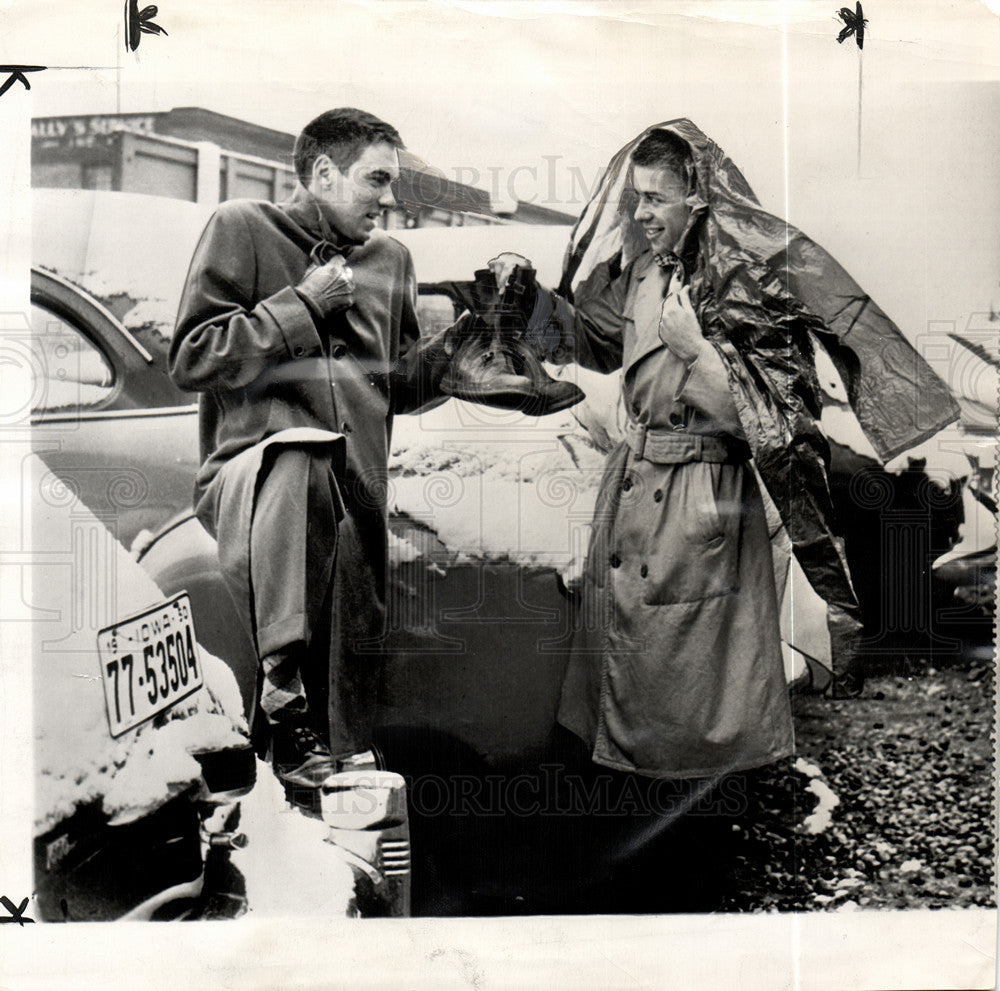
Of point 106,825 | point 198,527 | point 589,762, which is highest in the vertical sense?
point 198,527

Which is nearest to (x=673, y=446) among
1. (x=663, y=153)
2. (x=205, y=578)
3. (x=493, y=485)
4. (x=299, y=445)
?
(x=493, y=485)

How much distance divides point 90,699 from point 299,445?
84cm

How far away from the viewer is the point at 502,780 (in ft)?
7.81

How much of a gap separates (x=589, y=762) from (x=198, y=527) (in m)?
1.17

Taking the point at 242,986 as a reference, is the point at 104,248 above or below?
above

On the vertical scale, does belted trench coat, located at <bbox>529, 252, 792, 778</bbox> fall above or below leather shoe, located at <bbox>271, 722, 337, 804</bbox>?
above

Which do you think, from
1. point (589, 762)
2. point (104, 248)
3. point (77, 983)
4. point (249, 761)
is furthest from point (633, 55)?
point (77, 983)

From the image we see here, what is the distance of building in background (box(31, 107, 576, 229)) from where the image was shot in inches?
93.4

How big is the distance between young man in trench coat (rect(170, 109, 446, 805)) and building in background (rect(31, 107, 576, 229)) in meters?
0.06

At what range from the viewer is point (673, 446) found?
7.80ft

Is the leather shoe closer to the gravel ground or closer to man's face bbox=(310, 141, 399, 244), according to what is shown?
the gravel ground

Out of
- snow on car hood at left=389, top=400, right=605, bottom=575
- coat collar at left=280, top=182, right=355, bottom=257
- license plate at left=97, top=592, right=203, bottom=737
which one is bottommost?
license plate at left=97, top=592, right=203, bottom=737

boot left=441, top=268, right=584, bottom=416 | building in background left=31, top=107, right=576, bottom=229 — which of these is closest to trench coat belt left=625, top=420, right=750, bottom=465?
boot left=441, top=268, right=584, bottom=416

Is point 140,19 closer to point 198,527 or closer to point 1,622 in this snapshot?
point 198,527
